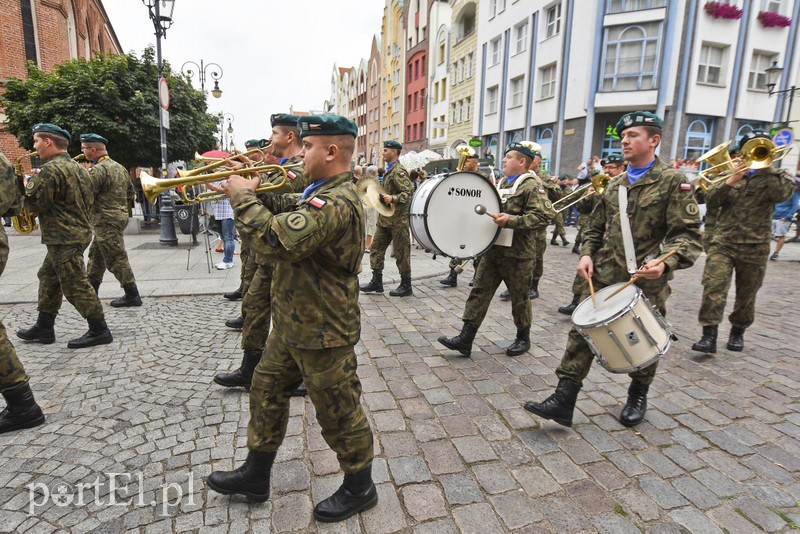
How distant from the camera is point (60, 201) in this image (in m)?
4.44

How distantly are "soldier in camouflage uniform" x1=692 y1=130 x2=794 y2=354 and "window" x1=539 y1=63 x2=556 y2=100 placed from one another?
20.8 meters

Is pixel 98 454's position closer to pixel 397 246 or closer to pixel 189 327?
pixel 189 327

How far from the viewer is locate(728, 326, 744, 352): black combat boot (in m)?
4.86

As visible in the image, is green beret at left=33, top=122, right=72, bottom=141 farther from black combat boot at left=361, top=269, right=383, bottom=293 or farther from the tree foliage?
the tree foliage

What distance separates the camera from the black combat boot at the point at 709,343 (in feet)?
15.5

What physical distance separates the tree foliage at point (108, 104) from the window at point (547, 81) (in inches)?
716

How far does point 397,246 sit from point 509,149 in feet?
9.20

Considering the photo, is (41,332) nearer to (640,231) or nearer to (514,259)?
(514,259)

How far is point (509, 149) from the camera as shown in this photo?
14.9 ft

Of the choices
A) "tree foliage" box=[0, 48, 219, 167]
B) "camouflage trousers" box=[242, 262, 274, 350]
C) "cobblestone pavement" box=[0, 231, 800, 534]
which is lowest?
"cobblestone pavement" box=[0, 231, 800, 534]

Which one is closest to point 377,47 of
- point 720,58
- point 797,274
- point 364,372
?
point 720,58

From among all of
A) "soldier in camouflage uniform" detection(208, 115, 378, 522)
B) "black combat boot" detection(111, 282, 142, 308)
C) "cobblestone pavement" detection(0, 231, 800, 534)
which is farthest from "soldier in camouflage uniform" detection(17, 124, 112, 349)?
"soldier in camouflage uniform" detection(208, 115, 378, 522)

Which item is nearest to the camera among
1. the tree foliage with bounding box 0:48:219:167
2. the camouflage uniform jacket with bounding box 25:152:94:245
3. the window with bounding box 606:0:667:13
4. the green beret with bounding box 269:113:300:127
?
the green beret with bounding box 269:113:300:127

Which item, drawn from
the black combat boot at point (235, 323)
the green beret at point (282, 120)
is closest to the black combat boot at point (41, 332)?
the black combat boot at point (235, 323)
